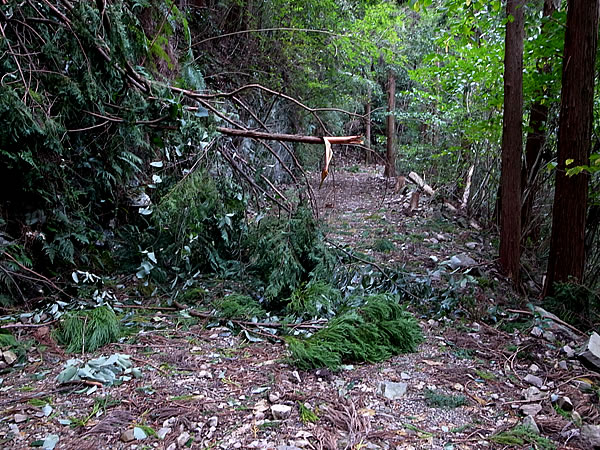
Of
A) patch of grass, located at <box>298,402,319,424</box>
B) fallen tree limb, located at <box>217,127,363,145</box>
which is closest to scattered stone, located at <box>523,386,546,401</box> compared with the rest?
patch of grass, located at <box>298,402,319,424</box>

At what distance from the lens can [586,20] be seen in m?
3.76

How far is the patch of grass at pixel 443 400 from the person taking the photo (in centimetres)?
232

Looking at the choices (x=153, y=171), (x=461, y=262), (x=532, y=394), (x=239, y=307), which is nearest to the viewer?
(x=532, y=394)

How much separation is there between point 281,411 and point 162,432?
62cm

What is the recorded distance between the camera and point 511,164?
4.62m

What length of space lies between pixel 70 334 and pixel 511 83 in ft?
16.5

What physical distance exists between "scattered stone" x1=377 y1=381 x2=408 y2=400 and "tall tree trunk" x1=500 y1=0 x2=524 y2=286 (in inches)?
112

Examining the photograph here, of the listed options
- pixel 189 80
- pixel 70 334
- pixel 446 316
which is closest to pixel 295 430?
pixel 70 334

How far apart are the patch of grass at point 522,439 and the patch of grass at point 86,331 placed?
2.60 meters

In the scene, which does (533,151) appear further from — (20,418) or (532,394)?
(20,418)

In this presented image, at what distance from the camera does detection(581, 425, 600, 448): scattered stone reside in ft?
6.47

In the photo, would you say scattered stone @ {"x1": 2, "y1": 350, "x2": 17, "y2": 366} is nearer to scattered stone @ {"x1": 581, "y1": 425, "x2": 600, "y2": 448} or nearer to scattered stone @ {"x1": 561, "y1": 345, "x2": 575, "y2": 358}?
scattered stone @ {"x1": 581, "y1": 425, "x2": 600, "y2": 448}

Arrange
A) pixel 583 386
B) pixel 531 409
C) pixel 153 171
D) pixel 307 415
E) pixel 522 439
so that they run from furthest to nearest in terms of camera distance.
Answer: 1. pixel 153 171
2. pixel 583 386
3. pixel 531 409
4. pixel 307 415
5. pixel 522 439

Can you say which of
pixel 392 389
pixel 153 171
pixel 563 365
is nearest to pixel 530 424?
pixel 392 389
